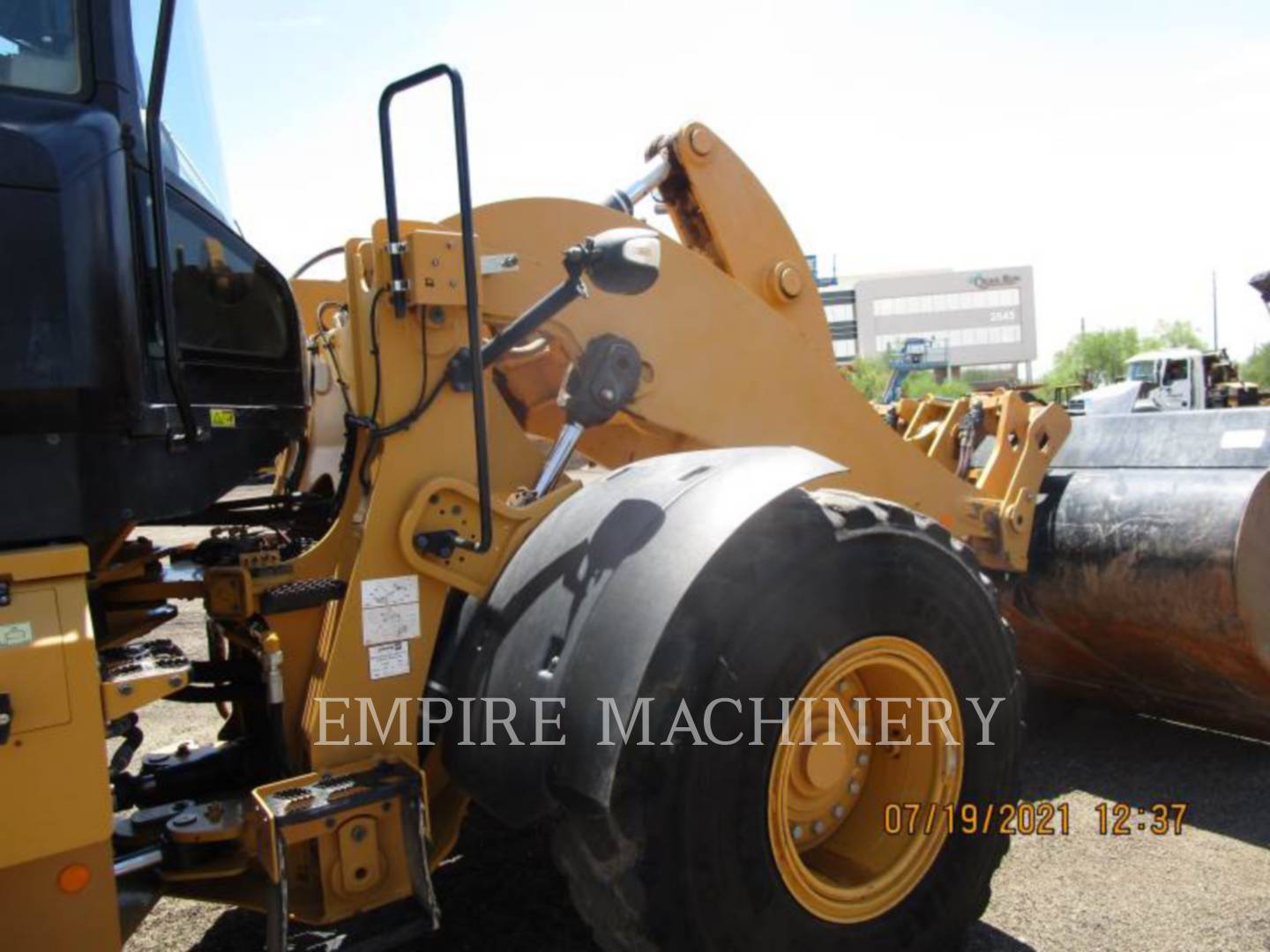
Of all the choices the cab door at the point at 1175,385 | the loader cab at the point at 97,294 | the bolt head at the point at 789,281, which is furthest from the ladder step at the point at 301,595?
the cab door at the point at 1175,385

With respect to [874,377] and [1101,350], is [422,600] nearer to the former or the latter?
[874,377]

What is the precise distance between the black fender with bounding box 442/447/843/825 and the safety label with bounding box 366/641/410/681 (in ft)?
0.43

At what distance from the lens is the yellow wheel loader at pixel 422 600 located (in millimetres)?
2025

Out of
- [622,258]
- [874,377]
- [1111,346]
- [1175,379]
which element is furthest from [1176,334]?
[622,258]

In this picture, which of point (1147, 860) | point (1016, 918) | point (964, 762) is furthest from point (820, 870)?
point (1147, 860)

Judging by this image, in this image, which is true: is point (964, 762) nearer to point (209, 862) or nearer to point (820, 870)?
point (820, 870)

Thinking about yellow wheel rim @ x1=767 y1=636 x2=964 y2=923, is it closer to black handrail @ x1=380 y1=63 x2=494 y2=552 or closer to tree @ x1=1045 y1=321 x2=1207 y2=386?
black handrail @ x1=380 y1=63 x2=494 y2=552

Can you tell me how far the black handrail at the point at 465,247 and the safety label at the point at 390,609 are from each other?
17cm

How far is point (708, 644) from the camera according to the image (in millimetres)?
2422

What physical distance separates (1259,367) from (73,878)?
62.4 meters

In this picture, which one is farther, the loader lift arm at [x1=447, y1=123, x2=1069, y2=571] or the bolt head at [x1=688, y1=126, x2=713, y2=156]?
the bolt head at [x1=688, y1=126, x2=713, y2=156]

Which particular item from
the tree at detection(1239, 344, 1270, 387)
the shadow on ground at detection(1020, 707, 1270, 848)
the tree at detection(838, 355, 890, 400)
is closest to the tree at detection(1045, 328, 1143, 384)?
the tree at detection(838, 355, 890, 400)

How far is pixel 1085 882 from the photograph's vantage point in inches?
135

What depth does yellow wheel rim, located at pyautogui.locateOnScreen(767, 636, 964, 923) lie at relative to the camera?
2672 mm
